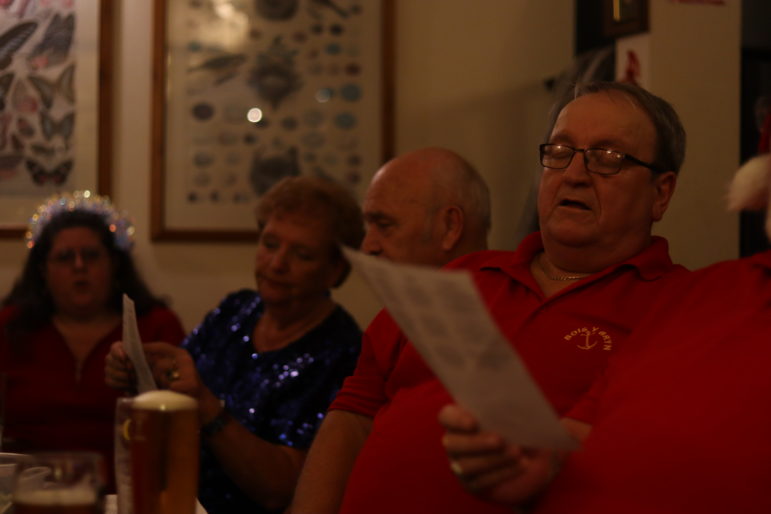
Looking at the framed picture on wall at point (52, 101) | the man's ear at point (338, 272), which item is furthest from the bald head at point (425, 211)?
the framed picture on wall at point (52, 101)

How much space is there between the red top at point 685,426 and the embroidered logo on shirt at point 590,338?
162 mm

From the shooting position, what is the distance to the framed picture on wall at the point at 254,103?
2.97m

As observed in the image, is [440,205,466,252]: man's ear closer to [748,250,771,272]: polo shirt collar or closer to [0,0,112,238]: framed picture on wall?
[748,250,771,272]: polo shirt collar

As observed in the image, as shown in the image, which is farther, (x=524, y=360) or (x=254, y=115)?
(x=254, y=115)

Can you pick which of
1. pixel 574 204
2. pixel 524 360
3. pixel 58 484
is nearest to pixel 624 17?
pixel 574 204

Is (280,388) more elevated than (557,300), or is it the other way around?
(557,300)

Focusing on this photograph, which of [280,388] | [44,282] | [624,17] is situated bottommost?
[280,388]

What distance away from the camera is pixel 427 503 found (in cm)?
129

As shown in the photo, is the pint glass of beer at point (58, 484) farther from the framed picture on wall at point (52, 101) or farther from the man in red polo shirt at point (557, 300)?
A: the framed picture on wall at point (52, 101)

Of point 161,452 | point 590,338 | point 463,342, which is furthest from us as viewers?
point 590,338

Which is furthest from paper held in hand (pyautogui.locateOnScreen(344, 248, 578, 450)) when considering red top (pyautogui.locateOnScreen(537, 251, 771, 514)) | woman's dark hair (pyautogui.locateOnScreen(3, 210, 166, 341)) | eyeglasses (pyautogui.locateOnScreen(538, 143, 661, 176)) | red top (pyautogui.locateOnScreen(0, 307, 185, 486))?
woman's dark hair (pyautogui.locateOnScreen(3, 210, 166, 341))

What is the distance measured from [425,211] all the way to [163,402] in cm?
108

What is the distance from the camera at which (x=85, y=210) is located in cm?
276

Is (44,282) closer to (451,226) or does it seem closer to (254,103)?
(254,103)
